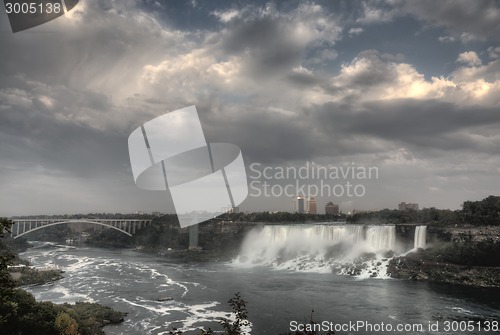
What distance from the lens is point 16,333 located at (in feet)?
47.9

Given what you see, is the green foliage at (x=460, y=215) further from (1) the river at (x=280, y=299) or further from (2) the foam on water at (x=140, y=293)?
(2) the foam on water at (x=140, y=293)

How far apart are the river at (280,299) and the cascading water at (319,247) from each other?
4.59 meters

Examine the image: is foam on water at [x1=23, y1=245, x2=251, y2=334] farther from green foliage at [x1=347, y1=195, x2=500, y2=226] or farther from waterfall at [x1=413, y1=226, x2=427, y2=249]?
green foliage at [x1=347, y1=195, x2=500, y2=226]

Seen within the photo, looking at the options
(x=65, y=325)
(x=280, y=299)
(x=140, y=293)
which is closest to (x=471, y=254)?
(x=280, y=299)

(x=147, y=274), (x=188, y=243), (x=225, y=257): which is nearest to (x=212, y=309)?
(x=147, y=274)

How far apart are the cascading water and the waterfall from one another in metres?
2.45

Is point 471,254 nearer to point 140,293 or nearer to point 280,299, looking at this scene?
point 280,299

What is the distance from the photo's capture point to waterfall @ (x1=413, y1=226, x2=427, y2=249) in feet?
142

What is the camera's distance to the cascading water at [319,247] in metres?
45.1

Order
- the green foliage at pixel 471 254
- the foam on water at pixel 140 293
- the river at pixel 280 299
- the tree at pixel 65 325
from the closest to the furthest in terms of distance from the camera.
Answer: the tree at pixel 65 325
the river at pixel 280 299
the foam on water at pixel 140 293
the green foliage at pixel 471 254

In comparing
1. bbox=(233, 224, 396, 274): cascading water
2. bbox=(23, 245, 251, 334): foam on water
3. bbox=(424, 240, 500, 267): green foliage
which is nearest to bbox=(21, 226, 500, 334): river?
bbox=(23, 245, 251, 334): foam on water

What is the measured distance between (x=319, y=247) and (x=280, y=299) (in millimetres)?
24215

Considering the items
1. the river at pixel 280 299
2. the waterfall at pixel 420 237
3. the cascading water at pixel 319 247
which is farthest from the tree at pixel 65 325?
the waterfall at pixel 420 237

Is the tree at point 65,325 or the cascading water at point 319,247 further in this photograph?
the cascading water at point 319,247
